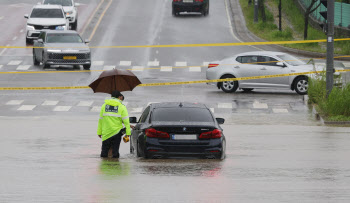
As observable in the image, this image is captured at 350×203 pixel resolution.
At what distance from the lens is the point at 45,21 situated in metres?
44.6

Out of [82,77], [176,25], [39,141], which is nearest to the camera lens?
[39,141]

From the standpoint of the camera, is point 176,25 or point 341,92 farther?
point 176,25

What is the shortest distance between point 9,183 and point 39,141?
6935 mm

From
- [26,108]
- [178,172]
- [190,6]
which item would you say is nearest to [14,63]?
[26,108]

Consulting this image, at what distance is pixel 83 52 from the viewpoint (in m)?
36.6

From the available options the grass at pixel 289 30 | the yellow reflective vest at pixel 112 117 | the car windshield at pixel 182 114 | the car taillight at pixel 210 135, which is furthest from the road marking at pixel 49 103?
the grass at pixel 289 30

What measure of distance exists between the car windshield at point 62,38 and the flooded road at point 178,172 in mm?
17905

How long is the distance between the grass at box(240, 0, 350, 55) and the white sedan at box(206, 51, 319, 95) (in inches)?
444

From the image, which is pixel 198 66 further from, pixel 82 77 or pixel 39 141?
pixel 39 141

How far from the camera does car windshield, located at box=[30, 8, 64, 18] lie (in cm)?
4541

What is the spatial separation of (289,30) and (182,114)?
34337mm

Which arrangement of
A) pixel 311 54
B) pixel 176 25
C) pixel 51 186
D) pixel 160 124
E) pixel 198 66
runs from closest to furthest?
pixel 51 186 < pixel 160 124 < pixel 198 66 < pixel 311 54 < pixel 176 25

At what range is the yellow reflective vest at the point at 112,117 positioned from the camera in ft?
50.2

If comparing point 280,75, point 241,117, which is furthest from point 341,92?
point 280,75
